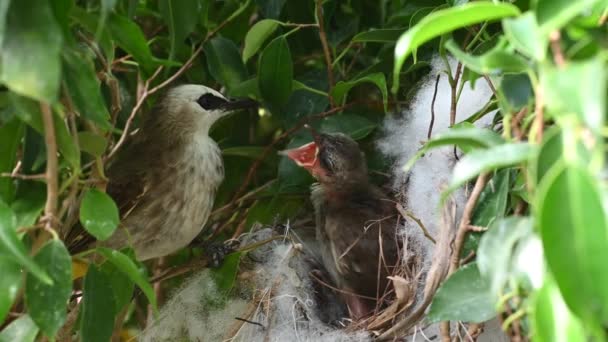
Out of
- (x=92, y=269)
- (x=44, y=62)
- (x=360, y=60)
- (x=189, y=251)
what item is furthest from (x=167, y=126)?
(x=44, y=62)

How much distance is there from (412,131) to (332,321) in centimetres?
42

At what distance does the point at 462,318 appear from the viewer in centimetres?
92

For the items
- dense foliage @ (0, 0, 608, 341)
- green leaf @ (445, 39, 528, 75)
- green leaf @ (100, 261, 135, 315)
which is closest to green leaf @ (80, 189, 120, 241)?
dense foliage @ (0, 0, 608, 341)

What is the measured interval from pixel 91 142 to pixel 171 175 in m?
0.63

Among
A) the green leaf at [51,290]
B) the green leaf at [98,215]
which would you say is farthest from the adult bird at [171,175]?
the green leaf at [51,290]

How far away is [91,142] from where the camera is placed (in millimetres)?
1255

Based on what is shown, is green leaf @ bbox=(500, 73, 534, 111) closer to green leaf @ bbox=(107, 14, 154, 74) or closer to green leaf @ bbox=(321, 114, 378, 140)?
green leaf @ bbox=(107, 14, 154, 74)

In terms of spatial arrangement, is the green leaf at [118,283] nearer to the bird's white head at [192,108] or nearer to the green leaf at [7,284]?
the green leaf at [7,284]

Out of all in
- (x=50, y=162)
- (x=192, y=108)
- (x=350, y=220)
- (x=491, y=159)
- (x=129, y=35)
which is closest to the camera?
(x=491, y=159)

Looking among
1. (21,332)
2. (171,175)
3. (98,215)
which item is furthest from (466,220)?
(171,175)

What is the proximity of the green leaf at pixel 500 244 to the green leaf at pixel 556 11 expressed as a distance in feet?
0.55

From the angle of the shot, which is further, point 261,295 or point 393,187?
point 393,187

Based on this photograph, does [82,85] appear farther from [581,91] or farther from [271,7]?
[271,7]

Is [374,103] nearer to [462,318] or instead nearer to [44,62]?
[462,318]
